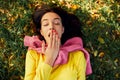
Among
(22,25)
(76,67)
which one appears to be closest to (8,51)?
(22,25)

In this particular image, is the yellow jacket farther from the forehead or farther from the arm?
the forehead

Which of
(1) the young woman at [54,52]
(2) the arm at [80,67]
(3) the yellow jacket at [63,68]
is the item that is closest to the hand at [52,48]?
(1) the young woman at [54,52]

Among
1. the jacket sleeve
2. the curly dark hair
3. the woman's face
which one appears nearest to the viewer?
the jacket sleeve

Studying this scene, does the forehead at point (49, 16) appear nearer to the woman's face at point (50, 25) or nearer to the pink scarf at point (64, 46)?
the woman's face at point (50, 25)

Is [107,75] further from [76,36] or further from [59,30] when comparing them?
[59,30]

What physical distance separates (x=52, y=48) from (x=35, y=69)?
1.08 feet

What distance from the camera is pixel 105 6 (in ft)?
17.3

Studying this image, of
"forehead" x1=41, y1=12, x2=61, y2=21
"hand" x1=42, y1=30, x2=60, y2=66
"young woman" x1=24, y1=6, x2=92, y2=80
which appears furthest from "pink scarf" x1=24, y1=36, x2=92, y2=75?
"forehead" x1=41, y1=12, x2=61, y2=21

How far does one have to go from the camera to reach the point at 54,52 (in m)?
3.56

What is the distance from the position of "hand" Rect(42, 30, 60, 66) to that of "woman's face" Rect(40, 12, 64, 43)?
0.22 ft

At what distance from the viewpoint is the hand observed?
11.6 feet

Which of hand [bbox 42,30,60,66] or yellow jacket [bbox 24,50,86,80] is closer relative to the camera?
hand [bbox 42,30,60,66]

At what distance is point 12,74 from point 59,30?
1.21m

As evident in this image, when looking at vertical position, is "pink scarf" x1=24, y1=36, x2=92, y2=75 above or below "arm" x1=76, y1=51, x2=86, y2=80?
above
